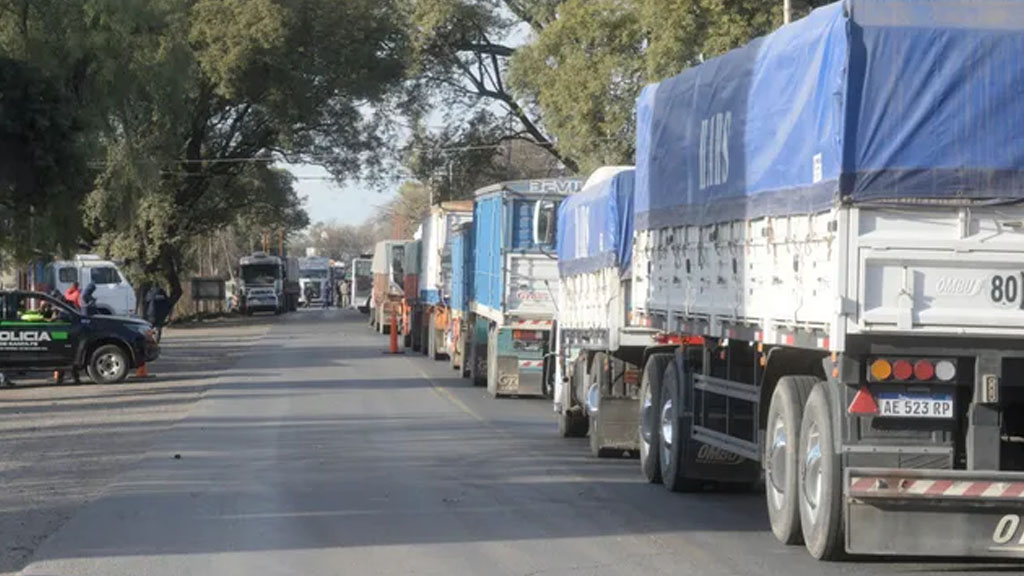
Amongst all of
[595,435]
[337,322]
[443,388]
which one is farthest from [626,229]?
[337,322]

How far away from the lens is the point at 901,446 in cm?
996

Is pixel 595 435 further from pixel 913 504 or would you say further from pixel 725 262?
pixel 913 504

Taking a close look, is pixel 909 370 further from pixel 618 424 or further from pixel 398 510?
pixel 618 424

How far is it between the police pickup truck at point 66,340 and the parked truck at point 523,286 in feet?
23.4

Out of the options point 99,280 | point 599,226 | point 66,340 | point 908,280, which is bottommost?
point 66,340

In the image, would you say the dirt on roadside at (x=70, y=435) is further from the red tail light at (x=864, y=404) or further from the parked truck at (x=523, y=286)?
the red tail light at (x=864, y=404)

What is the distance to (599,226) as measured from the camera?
1819 centimetres

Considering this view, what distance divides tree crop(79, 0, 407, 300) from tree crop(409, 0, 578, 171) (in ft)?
4.61

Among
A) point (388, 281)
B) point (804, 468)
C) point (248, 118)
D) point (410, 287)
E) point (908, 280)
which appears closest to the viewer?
point (908, 280)

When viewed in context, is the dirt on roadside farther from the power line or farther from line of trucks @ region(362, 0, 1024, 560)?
the power line

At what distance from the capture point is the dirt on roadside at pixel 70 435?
43.5 ft

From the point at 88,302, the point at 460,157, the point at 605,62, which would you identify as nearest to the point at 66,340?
the point at 88,302

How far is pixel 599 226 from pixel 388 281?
3266 centimetres

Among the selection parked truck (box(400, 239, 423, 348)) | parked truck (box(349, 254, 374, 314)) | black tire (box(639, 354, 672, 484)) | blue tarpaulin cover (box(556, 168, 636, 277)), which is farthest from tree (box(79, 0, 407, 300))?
black tire (box(639, 354, 672, 484))
